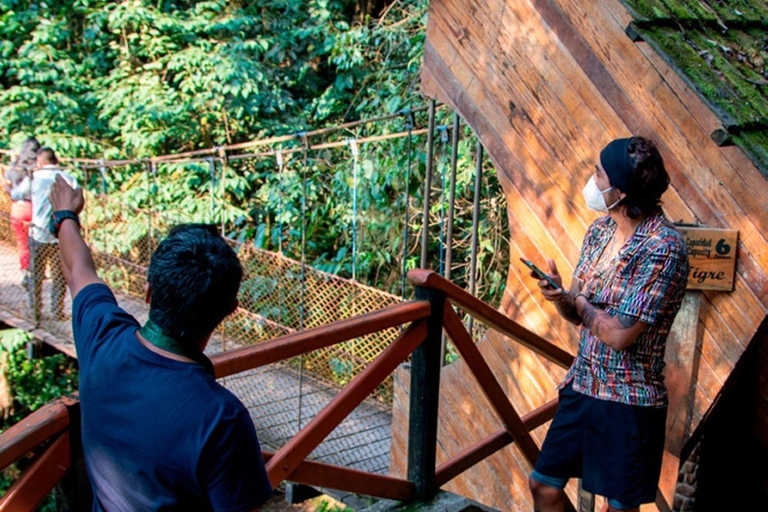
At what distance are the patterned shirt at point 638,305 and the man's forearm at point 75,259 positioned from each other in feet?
3.90

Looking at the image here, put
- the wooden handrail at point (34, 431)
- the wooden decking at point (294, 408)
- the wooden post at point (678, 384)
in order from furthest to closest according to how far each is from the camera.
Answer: the wooden decking at point (294, 408) → the wooden post at point (678, 384) → the wooden handrail at point (34, 431)

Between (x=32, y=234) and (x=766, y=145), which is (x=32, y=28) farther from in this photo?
(x=766, y=145)

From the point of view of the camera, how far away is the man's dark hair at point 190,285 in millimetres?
1182

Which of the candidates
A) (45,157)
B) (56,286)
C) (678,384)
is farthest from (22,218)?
(678,384)

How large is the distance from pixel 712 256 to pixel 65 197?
1.78 meters

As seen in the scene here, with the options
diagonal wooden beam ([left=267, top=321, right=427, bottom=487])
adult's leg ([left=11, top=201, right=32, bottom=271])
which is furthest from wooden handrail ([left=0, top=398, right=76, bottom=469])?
adult's leg ([left=11, top=201, right=32, bottom=271])

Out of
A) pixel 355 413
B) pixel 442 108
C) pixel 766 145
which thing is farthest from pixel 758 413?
pixel 442 108

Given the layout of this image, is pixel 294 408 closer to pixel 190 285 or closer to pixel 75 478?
pixel 75 478

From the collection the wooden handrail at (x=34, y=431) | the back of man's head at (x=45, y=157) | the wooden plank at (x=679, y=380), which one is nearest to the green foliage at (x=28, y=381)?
the back of man's head at (x=45, y=157)

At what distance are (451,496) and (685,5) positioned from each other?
183 cm

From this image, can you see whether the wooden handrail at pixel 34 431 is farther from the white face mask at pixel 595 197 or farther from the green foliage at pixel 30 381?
the green foliage at pixel 30 381

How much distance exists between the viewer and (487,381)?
238 centimetres

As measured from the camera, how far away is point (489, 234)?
5.46m

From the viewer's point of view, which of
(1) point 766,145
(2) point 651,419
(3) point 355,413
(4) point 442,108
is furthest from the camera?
(4) point 442,108
